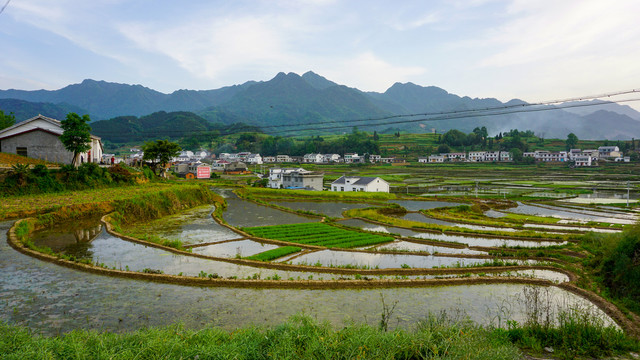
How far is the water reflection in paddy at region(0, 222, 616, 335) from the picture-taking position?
9.93 m

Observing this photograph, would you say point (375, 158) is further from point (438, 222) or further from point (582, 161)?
point (438, 222)

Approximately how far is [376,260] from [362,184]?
35.8 m

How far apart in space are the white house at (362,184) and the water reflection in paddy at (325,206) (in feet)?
35.7

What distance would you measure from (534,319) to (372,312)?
488 cm

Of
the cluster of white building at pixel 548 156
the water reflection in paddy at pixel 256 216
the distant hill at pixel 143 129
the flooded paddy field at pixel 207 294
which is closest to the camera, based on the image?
the flooded paddy field at pixel 207 294

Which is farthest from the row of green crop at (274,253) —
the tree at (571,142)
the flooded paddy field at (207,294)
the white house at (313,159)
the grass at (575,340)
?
the tree at (571,142)

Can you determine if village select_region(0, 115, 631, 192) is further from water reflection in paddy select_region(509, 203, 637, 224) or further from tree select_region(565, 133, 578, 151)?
water reflection in paddy select_region(509, 203, 637, 224)

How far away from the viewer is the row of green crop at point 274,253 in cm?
1738

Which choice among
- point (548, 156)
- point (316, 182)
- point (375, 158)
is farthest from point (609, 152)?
point (316, 182)

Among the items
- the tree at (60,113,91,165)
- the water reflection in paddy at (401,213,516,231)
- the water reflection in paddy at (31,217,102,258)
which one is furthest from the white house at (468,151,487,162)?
the water reflection in paddy at (31,217,102,258)

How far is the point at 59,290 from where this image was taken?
38.6 ft

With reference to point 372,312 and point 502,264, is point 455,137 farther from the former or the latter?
point 372,312

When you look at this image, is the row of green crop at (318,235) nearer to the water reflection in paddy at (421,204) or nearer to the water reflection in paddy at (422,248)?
the water reflection in paddy at (422,248)

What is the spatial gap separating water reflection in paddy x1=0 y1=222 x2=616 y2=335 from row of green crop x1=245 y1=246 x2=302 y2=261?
438 cm
